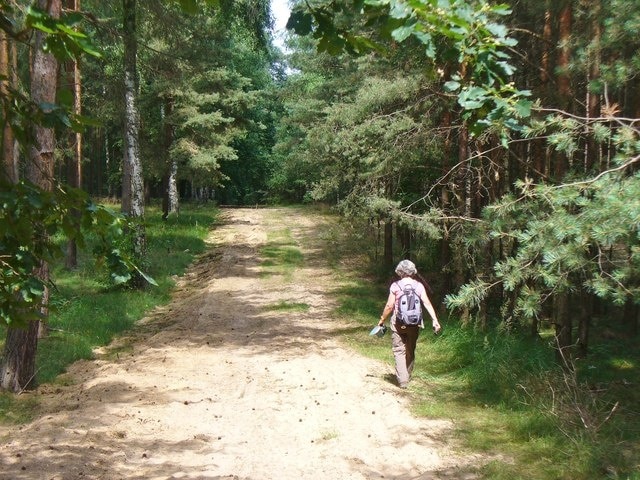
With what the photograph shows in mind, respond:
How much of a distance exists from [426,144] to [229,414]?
22.4 feet

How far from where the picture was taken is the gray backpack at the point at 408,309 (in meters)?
8.77

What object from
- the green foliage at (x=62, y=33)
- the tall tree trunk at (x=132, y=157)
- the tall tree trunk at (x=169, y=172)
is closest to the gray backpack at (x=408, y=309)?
the green foliage at (x=62, y=33)

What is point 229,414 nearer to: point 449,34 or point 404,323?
point 404,323

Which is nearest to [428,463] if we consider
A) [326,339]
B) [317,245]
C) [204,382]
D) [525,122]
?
[204,382]

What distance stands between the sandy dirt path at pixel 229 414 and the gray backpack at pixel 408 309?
1005 millimetres

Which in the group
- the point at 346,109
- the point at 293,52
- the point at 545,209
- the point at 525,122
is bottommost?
the point at 545,209

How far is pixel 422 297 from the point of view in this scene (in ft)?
29.4

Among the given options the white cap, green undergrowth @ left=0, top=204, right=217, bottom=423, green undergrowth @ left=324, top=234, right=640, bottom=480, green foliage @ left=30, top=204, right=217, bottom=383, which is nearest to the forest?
green undergrowth @ left=324, top=234, right=640, bottom=480

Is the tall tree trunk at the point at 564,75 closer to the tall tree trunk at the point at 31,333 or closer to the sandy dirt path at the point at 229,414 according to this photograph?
the sandy dirt path at the point at 229,414

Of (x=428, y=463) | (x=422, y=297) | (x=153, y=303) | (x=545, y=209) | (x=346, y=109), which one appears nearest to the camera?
(x=428, y=463)

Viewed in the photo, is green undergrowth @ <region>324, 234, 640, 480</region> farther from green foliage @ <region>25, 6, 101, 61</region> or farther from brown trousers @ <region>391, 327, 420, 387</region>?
green foliage @ <region>25, 6, 101, 61</region>

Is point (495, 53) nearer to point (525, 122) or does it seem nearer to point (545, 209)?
point (545, 209)

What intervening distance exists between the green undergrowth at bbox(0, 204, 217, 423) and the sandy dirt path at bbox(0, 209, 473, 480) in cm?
35

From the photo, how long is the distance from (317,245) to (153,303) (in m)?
10.3
